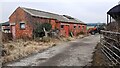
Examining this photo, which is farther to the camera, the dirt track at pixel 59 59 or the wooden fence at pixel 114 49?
the dirt track at pixel 59 59

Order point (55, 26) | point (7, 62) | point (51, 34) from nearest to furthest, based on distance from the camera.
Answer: point (7, 62) → point (51, 34) → point (55, 26)

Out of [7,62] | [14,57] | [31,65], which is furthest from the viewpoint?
[14,57]

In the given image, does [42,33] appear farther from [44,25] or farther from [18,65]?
[18,65]

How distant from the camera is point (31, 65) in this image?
8766 millimetres

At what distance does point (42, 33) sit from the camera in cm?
2386

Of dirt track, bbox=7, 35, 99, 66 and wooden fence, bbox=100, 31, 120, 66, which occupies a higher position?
wooden fence, bbox=100, 31, 120, 66

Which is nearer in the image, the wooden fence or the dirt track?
the wooden fence

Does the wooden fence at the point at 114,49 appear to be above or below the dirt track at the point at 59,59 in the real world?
above

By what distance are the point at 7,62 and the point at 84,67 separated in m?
3.74

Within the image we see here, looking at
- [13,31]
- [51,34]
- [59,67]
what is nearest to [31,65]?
[59,67]

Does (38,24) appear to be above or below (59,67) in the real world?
above

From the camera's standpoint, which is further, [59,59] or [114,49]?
[59,59]

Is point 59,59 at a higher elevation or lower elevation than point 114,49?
lower

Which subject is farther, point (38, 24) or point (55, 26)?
point (55, 26)
